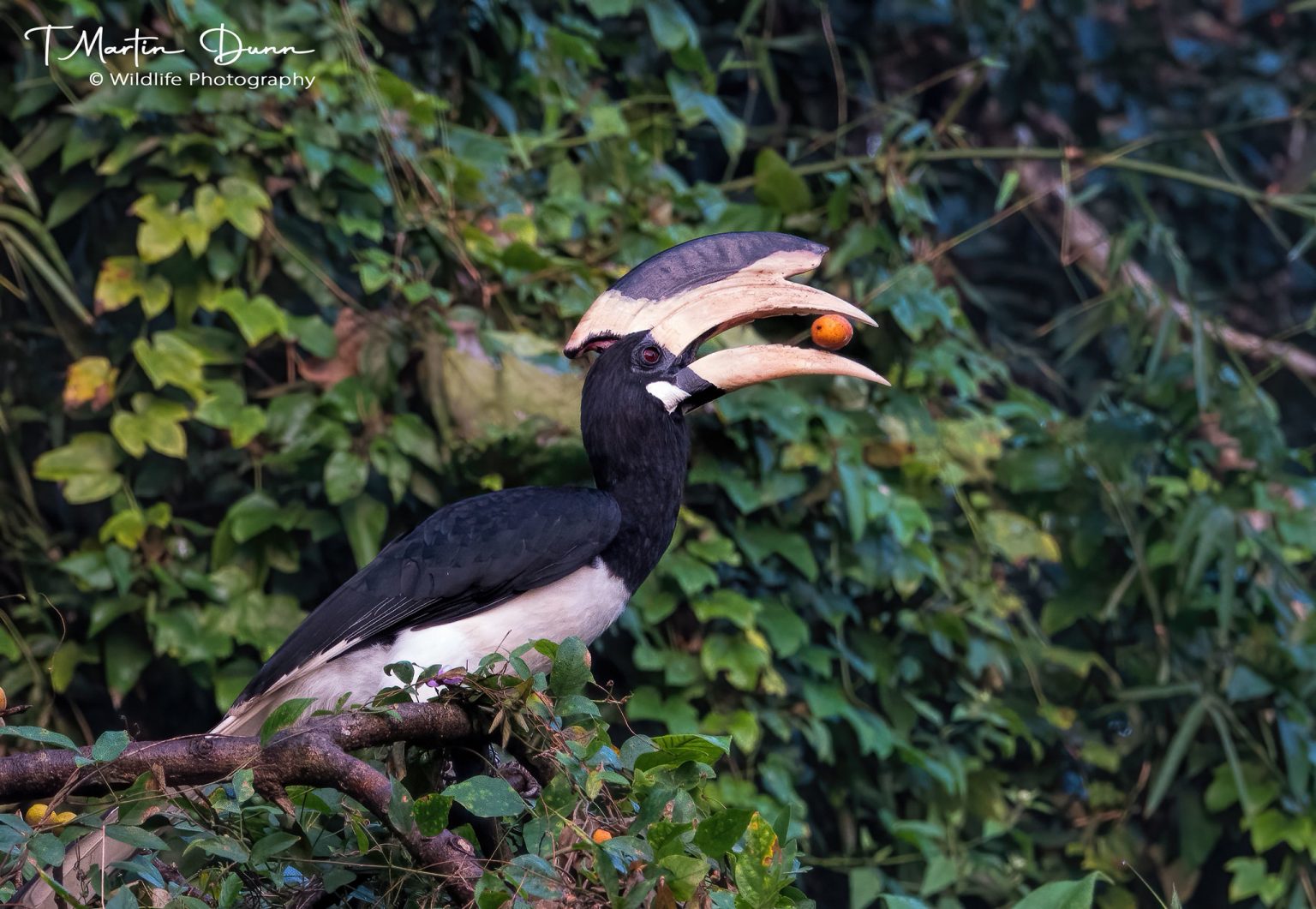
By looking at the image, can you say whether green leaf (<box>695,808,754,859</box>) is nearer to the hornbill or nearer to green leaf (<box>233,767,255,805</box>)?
green leaf (<box>233,767,255,805</box>)

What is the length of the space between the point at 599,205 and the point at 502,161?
166 millimetres

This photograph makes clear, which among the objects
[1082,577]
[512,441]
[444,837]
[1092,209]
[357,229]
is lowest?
[1082,577]

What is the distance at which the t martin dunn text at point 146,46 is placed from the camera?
1.98 meters

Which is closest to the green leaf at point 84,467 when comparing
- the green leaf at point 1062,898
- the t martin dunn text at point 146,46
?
the t martin dunn text at point 146,46

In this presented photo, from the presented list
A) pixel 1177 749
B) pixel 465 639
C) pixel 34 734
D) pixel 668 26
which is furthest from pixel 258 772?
pixel 1177 749

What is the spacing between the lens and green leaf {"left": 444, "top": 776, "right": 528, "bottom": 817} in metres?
0.79

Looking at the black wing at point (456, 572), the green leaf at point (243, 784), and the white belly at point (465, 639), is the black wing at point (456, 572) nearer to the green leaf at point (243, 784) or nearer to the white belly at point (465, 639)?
the white belly at point (465, 639)

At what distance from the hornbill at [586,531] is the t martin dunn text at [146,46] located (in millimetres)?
851

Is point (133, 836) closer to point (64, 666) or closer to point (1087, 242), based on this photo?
point (64, 666)

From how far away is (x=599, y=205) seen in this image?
225 cm

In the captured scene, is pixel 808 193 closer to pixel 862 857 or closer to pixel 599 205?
pixel 599 205

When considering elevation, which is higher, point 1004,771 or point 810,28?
point 810,28

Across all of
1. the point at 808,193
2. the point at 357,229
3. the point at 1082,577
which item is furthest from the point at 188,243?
the point at 1082,577

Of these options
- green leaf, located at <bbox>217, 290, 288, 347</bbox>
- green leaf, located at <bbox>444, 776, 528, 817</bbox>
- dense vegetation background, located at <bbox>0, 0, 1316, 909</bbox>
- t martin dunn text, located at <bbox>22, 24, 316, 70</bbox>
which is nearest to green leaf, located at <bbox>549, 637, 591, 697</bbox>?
green leaf, located at <bbox>444, 776, 528, 817</bbox>
